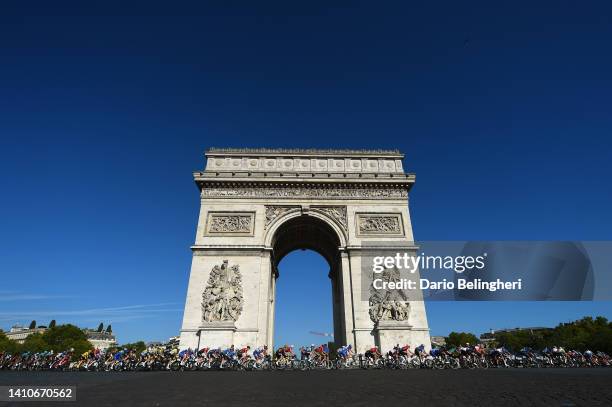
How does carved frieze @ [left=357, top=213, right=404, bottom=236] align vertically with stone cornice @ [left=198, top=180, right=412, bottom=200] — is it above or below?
below

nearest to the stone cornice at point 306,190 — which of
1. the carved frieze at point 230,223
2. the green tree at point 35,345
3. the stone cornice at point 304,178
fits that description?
the stone cornice at point 304,178

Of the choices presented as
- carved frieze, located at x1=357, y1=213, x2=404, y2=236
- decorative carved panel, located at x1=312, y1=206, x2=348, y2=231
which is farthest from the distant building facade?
carved frieze, located at x1=357, y1=213, x2=404, y2=236

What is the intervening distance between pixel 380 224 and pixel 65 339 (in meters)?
56.0

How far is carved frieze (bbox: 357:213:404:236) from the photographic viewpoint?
19875 millimetres

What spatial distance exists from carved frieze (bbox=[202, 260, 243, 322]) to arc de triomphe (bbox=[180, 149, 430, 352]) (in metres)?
0.05

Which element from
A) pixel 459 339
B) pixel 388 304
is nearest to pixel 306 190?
pixel 388 304

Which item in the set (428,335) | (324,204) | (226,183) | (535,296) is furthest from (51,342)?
(535,296)

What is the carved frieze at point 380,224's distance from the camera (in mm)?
19875

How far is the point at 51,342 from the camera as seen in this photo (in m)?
53.2

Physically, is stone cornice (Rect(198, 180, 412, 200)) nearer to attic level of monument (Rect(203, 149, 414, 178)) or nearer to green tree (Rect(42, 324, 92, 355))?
attic level of monument (Rect(203, 149, 414, 178))

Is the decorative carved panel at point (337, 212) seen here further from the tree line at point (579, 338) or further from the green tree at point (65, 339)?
the green tree at point (65, 339)

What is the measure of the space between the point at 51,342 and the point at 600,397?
67074 millimetres

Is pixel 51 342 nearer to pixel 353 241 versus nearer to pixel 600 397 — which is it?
pixel 353 241

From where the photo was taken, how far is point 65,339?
53.2 m
